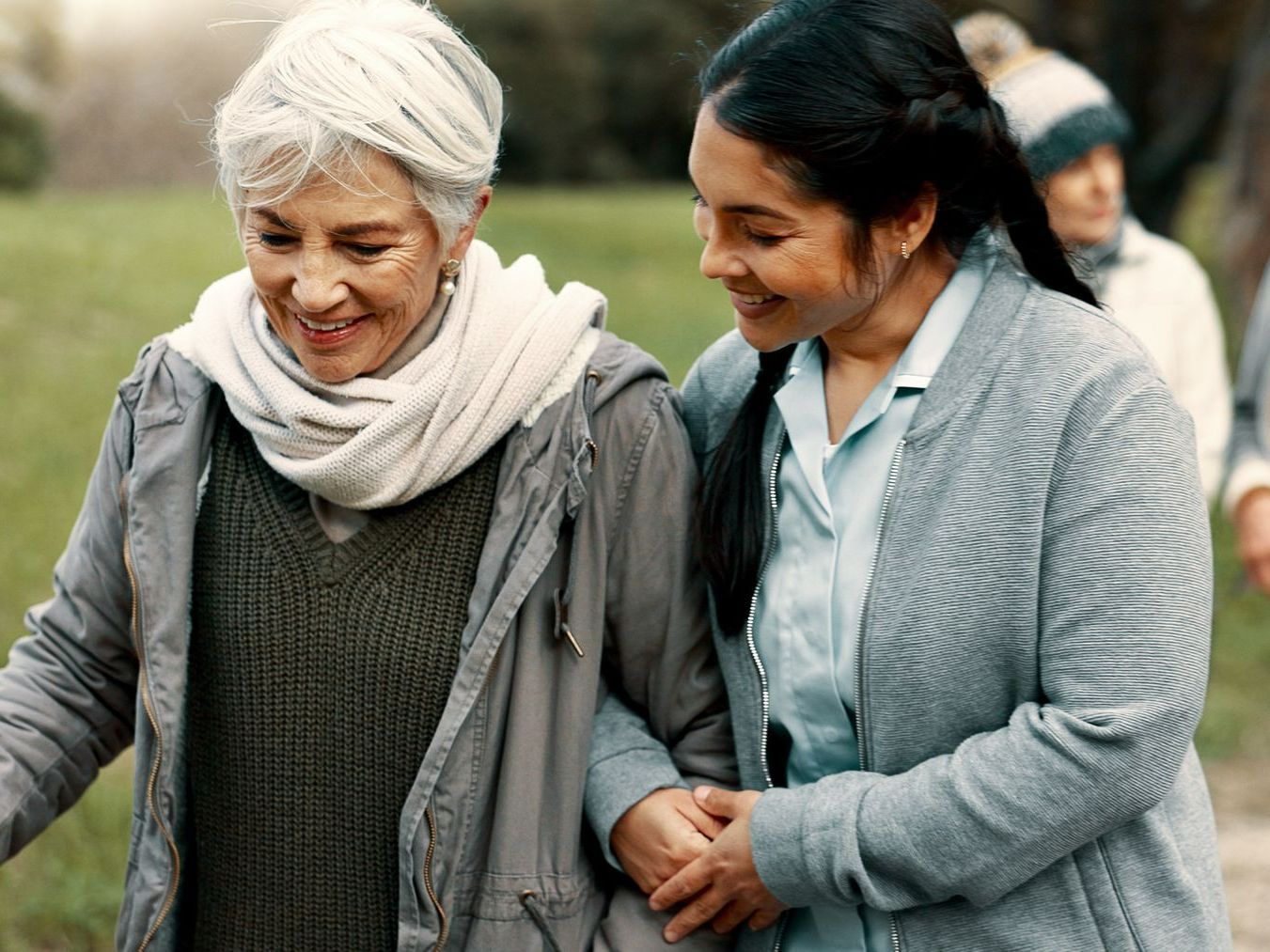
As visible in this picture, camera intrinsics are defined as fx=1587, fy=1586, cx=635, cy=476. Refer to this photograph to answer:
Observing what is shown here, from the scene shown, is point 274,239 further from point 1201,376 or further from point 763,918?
point 1201,376

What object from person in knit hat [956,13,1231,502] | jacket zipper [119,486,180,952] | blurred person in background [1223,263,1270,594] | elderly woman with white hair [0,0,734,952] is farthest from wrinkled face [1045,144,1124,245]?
jacket zipper [119,486,180,952]

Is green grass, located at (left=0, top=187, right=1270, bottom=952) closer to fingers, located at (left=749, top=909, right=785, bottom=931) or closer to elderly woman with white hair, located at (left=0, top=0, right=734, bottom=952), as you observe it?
elderly woman with white hair, located at (left=0, top=0, right=734, bottom=952)

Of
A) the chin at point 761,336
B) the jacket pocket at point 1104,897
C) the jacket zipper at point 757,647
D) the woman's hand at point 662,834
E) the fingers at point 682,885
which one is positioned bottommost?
the jacket pocket at point 1104,897

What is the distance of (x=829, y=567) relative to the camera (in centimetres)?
215

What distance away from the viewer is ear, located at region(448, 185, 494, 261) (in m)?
2.28

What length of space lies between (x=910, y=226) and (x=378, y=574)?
0.89 metres

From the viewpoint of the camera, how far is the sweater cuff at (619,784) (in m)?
2.27

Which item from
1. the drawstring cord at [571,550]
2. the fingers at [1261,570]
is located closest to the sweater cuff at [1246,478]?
the fingers at [1261,570]

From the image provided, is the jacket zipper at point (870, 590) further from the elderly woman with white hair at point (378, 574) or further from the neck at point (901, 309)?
the elderly woman with white hair at point (378, 574)

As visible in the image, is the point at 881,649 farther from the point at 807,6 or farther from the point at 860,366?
the point at 807,6

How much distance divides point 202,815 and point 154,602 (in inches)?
13.8

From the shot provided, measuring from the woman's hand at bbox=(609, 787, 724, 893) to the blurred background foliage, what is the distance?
90 centimetres

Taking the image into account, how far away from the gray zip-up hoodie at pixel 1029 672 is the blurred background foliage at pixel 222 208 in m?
0.67

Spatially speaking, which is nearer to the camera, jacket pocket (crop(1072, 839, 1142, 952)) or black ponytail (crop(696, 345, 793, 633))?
jacket pocket (crop(1072, 839, 1142, 952))
